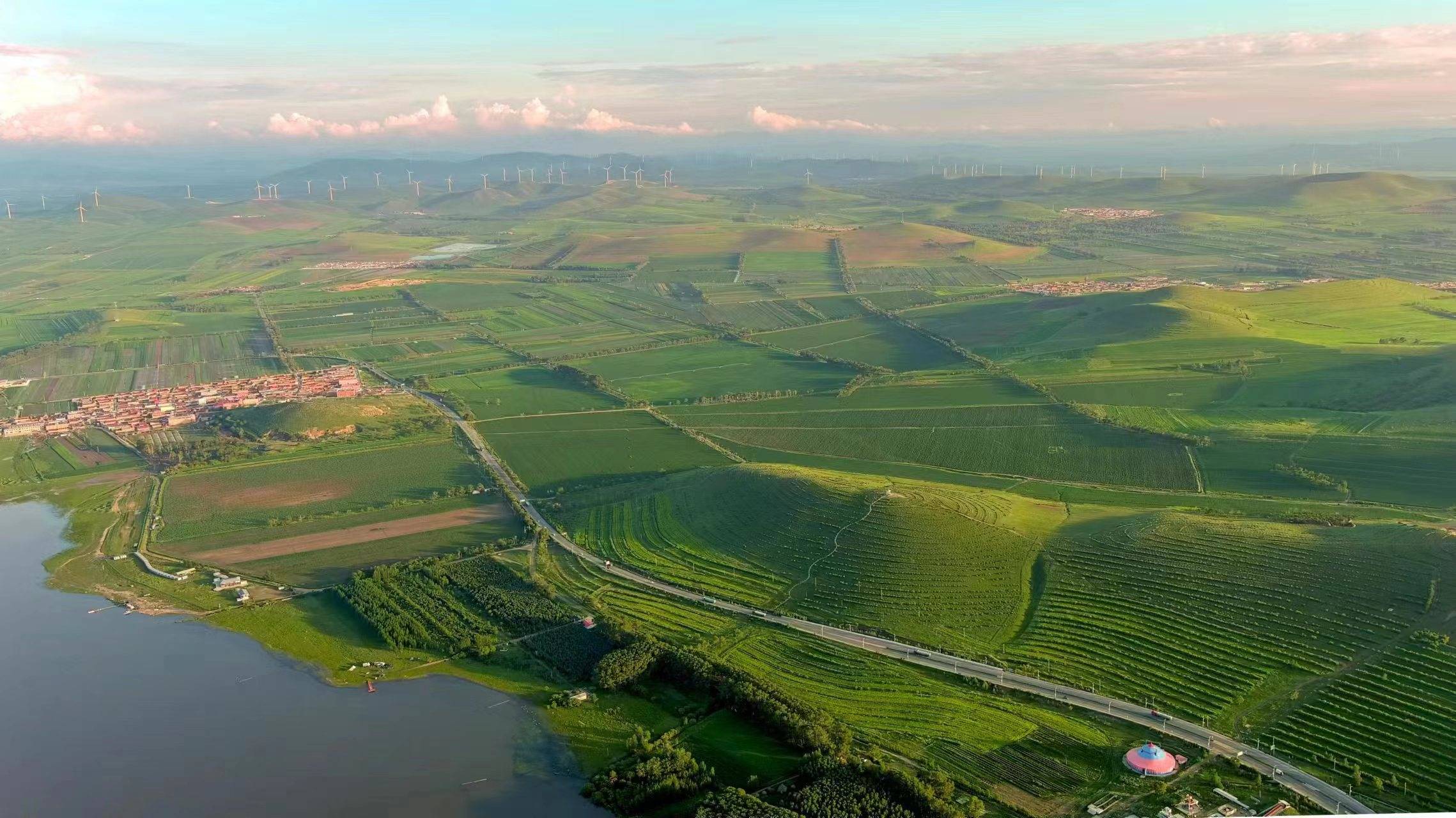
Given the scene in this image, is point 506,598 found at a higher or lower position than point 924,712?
lower

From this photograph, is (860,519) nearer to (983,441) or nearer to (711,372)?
(983,441)

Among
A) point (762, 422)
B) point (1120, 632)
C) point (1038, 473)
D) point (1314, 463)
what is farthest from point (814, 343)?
point (1120, 632)

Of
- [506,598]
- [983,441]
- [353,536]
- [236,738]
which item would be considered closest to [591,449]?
[353,536]

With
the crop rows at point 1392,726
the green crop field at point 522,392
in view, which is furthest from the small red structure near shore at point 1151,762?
the green crop field at point 522,392

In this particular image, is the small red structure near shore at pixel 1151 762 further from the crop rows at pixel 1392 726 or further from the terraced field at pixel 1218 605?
the crop rows at pixel 1392 726

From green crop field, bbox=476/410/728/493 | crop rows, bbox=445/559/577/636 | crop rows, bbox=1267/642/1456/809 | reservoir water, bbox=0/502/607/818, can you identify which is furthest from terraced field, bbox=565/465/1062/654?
reservoir water, bbox=0/502/607/818

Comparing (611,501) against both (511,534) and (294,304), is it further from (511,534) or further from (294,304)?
(294,304)
